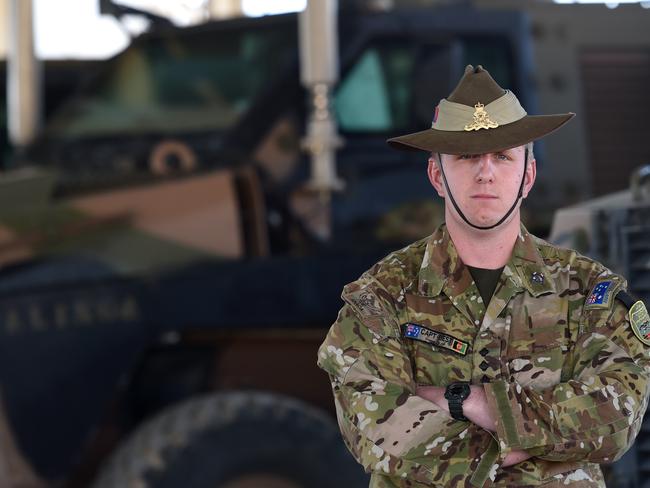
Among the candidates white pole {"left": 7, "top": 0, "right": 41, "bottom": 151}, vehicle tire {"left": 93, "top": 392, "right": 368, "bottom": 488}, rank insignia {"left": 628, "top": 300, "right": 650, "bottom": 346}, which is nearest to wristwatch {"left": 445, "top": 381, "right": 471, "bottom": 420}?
rank insignia {"left": 628, "top": 300, "right": 650, "bottom": 346}

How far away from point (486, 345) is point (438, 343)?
0.09m

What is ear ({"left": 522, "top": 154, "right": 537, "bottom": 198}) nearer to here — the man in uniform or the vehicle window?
the man in uniform

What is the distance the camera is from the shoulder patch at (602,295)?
94.0 inches

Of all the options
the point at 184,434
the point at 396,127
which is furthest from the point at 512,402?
the point at 396,127

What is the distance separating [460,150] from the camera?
236cm

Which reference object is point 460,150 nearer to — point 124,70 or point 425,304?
point 425,304

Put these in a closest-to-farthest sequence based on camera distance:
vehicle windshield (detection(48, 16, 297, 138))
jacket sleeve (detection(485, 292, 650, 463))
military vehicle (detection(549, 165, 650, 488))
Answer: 1. jacket sleeve (detection(485, 292, 650, 463))
2. military vehicle (detection(549, 165, 650, 488))
3. vehicle windshield (detection(48, 16, 297, 138))

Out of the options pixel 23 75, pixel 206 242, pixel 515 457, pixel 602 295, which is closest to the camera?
pixel 515 457

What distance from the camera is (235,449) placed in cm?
490

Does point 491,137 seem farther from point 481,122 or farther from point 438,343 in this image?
point 438,343

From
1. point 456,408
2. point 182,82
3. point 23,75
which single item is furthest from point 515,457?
point 23,75

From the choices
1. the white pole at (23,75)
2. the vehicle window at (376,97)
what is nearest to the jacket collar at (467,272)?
the vehicle window at (376,97)

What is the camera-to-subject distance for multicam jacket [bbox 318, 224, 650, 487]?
7.52 feet

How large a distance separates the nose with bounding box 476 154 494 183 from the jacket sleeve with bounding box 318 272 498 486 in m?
0.30
